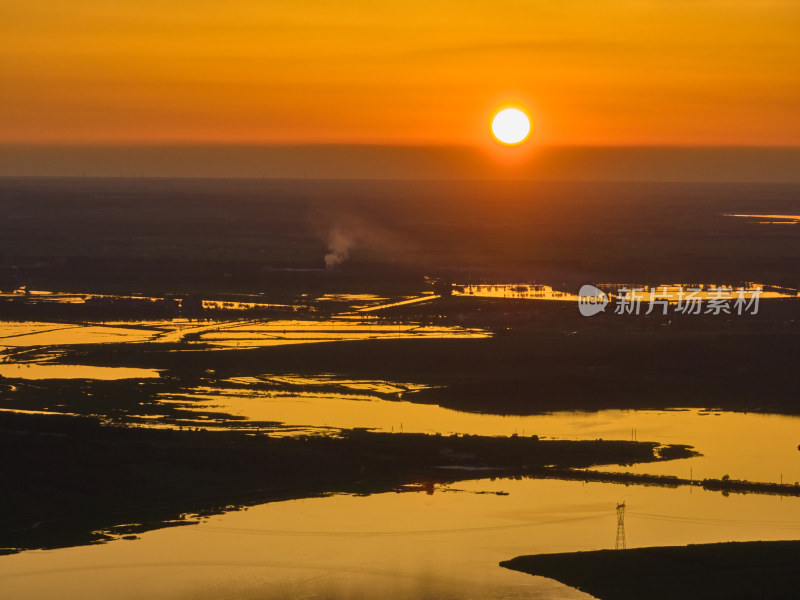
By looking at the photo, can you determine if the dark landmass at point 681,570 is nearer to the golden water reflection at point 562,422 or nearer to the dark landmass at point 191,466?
the golden water reflection at point 562,422

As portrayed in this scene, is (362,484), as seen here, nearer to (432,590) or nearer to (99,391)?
(432,590)

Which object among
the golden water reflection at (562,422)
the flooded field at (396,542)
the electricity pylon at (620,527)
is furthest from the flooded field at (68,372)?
the electricity pylon at (620,527)

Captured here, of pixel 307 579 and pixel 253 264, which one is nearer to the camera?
pixel 307 579

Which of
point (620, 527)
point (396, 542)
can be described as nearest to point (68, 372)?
point (396, 542)

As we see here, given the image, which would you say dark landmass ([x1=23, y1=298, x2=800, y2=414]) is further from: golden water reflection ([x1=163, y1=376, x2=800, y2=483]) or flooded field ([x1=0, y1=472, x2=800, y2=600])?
flooded field ([x1=0, y1=472, x2=800, y2=600])

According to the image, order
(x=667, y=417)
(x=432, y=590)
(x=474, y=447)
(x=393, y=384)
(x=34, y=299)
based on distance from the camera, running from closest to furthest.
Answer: (x=432, y=590)
(x=474, y=447)
(x=667, y=417)
(x=393, y=384)
(x=34, y=299)

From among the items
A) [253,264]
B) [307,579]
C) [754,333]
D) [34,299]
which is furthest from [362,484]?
[253,264]
